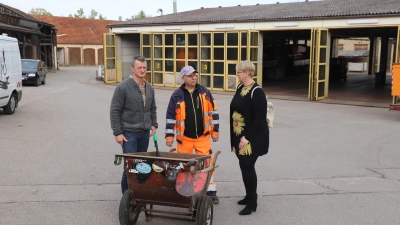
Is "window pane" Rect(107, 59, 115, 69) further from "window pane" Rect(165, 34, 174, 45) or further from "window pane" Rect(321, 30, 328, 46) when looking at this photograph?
"window pane" Rect(321, 30, 328, 46)

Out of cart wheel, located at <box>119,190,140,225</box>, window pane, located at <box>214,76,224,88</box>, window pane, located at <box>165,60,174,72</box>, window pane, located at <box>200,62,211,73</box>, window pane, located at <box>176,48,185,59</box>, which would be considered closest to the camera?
cart wheel, located at <box>119,190,140,225</box>

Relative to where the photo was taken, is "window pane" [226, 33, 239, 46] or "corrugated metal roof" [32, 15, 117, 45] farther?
"corrugated metal roof" [32, 15, 117, 45]

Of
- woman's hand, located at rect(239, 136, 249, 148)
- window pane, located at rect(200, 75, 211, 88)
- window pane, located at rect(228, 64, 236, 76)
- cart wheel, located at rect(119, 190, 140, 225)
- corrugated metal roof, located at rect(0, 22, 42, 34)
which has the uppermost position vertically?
corrugated metal roof, located at rect(0, 22, 42, 34)

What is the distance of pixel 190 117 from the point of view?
5.70 meters

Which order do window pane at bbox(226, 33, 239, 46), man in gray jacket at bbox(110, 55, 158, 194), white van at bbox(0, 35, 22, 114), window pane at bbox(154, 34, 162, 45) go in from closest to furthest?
man in gray jacket at bbox(110, 55, 158, 194), white van at bbox(0, 35, 22, 114), window pane at bbox(226, 33, 239, 46), window pane at bbox(154, 34, 162, 45)

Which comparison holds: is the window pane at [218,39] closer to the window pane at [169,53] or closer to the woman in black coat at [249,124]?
the window pane at [169,53]

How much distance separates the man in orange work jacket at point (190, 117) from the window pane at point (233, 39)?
672 inches

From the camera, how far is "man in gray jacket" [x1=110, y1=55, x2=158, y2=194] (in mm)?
5508

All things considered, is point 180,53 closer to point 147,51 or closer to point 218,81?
point 147,51

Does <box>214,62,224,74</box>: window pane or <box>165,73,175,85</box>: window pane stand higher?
<box>214,62,224,74</box>: window pane

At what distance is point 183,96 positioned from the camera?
569 centimetres

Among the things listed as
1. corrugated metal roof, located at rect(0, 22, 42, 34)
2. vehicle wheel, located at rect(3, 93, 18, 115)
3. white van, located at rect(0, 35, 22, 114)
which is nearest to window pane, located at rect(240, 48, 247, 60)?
white van, located at rect(0, 35, 22, 114)

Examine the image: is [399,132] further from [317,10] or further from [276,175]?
[317,10]

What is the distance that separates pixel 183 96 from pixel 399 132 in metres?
7.87
